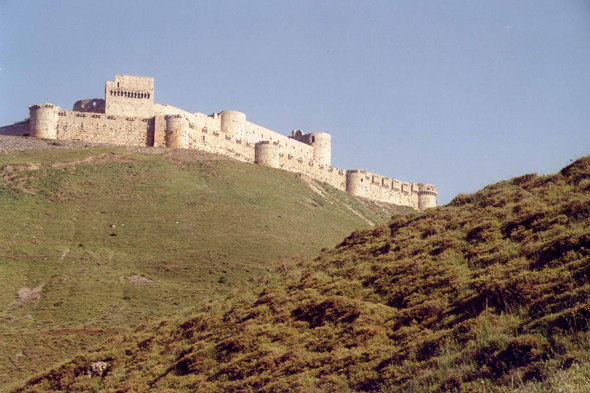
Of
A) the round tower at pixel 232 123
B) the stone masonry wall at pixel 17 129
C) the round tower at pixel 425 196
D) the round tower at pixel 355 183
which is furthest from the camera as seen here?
the round tower at pixel 425 196

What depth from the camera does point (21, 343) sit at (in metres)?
24.7

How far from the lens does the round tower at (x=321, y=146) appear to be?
85.5 m

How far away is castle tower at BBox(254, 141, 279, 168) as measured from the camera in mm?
69188

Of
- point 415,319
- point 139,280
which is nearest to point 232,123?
point 139,280

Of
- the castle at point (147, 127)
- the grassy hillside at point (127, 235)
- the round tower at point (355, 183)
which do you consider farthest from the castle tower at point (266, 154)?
the round tower at point (355, 183)

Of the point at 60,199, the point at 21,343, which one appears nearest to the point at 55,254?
the point at 60,199

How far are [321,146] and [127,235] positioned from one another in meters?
47.8

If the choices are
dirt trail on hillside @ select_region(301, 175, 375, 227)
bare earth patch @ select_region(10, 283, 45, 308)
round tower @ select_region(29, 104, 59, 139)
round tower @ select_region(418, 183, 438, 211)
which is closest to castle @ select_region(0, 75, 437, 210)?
round tower @ select_region(29, 104, 59, 139)

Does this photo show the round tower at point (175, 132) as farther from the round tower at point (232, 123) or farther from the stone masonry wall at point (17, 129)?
the stone masonry wall at point (17, 129)

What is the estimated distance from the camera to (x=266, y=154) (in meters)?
69.4

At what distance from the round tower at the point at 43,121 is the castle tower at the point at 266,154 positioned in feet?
69.5

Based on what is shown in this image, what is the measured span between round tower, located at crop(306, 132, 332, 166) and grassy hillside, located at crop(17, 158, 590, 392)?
213 ft

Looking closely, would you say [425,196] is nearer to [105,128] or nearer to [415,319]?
[105,128]

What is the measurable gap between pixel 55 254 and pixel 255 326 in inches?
1044
